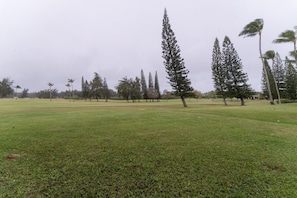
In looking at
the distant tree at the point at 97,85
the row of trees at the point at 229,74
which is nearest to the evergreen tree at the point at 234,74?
the row of trees at the point at 229,74

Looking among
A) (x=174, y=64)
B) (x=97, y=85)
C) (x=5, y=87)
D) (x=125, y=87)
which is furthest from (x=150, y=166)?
(x=5, y=87)

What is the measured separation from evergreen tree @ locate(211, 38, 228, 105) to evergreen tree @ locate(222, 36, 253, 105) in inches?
29.2

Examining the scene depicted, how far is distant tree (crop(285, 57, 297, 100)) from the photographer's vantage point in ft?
121

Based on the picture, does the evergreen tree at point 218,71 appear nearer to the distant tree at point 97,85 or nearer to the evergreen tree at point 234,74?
the evergreen tree at point 234,74

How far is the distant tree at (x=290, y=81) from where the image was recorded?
37.0 metres

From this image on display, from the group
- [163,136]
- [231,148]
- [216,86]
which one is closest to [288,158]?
[231,148]

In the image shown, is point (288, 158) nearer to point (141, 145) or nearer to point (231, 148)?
point (231, 148)

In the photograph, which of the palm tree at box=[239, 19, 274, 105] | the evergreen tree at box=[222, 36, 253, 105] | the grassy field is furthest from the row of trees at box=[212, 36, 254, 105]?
the grassy field

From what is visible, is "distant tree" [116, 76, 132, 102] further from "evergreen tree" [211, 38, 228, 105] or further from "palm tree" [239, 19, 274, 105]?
"palm tree" [239, 19, 274, 105]

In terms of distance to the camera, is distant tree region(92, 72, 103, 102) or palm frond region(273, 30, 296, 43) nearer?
palm frond region(273, 30, 296, 43)

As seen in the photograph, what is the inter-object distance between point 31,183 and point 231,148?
175 inches

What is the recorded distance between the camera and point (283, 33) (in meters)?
24.7

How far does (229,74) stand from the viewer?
33562 mm

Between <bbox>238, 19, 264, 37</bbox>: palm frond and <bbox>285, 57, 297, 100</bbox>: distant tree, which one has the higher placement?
<bbox>238, 19, 264, 37</bbox>: palm frond
